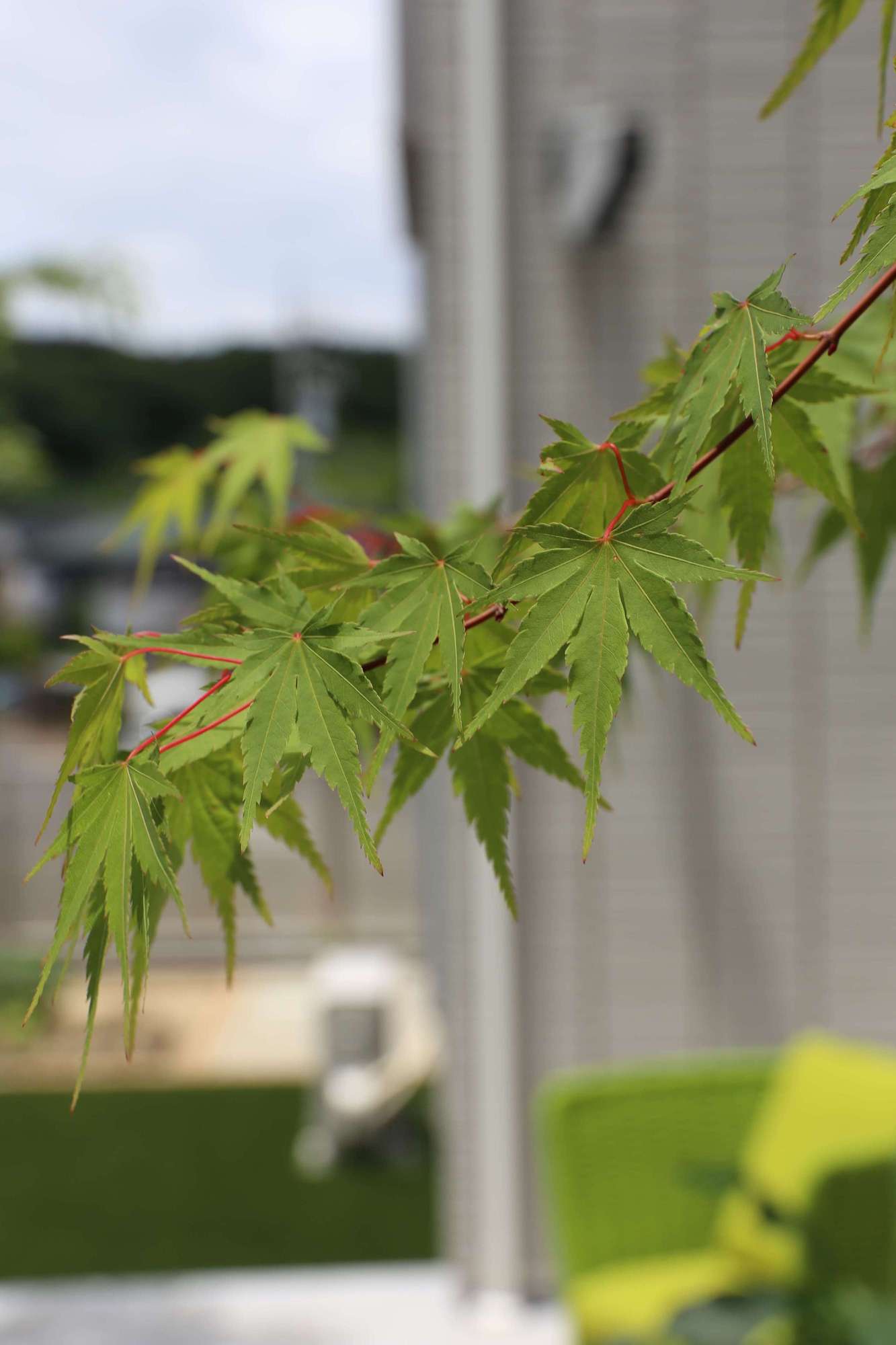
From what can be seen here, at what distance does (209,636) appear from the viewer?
43 cm

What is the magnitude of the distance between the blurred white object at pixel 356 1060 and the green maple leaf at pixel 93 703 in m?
3.14

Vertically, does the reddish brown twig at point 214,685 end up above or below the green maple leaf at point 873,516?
below

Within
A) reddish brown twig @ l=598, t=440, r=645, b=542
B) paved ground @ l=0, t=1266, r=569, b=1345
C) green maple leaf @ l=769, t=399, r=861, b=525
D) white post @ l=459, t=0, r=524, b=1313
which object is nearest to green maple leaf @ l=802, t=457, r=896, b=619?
green maple leaf @ l=769, t=399, r=861, b=525

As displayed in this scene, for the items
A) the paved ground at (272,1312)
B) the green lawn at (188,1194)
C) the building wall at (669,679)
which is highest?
the building wall at (669,679)

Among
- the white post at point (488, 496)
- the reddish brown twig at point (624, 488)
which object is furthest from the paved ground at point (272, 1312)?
the reddish brown twig at point (624, 488)

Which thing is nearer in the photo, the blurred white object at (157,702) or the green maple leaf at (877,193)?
the green maple leaf at (877,193)

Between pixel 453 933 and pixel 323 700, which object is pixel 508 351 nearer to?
pixel 453 933

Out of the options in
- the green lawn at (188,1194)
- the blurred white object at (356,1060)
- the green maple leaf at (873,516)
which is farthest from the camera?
the blurred white object at (356,1060)

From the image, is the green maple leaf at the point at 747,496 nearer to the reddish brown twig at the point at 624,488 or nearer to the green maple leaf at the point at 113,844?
the reddish brown twig at the point at 624,488

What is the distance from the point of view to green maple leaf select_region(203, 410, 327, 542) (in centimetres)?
91

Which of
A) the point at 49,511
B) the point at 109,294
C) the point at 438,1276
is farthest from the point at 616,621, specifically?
the point at 49,511

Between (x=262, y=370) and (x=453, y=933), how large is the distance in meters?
12.9

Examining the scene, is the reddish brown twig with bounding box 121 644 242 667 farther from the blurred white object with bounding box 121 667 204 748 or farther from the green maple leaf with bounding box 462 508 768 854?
the green maple leaf with bounding box 462 508 768 854

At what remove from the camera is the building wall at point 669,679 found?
2100 mm
